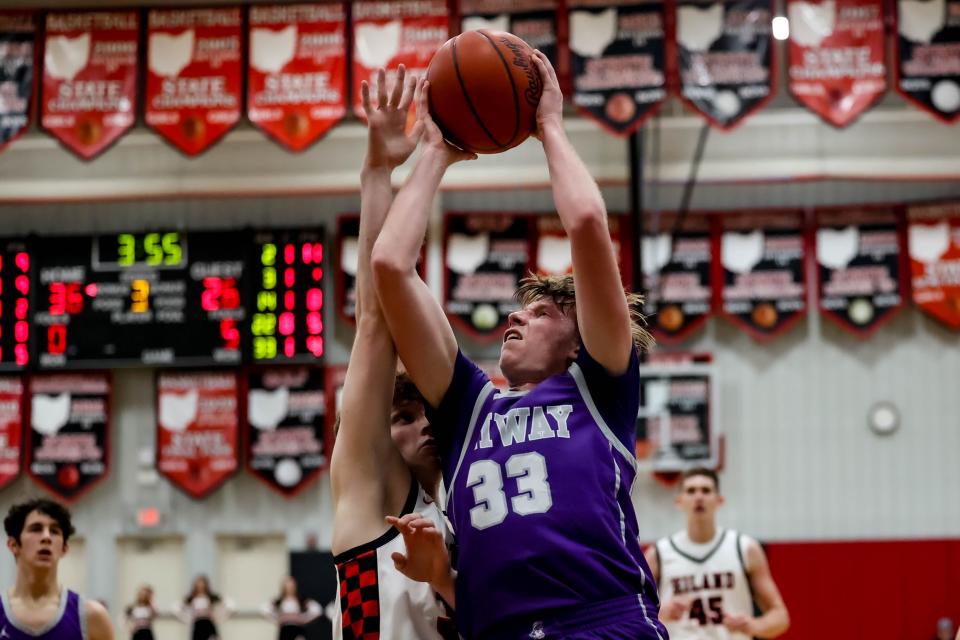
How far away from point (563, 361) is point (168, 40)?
29.2 ft

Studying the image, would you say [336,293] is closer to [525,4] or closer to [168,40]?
[168,40]

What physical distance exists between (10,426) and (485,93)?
40.6ft

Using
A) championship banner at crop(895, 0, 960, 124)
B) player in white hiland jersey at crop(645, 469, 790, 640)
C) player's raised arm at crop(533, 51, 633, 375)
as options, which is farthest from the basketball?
championship banner at crop(895, 0, 960, 124)

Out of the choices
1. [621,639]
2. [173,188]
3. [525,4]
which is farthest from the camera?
[173,188]

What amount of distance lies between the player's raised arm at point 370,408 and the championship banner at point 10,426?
12.0 m

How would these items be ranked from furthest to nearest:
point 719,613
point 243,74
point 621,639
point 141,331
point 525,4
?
1. point 141,331
2. point 243,74
3. point 525,4
4. point 719,613
5. point 621,639

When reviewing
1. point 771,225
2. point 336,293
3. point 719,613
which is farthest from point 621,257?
point 719,613

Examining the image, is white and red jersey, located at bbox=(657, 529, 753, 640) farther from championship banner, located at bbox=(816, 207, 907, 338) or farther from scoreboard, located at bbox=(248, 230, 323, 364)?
championship banner, located at bbox=(816, 207, 907, 338)

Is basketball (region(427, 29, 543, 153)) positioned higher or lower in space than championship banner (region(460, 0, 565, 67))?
lower

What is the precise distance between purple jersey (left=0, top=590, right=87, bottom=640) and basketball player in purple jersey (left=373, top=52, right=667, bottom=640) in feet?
12.4

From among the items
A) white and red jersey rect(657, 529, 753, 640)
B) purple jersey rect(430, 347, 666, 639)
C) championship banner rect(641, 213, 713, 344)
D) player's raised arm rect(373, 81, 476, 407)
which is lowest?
white and red jersey rect(657, 529, 753, 640)

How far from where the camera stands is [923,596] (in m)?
13.2

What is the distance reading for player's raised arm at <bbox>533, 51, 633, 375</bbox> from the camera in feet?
8.71

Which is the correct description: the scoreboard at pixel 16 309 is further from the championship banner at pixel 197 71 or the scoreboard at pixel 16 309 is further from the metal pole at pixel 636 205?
the metal pole at pixel 636 205
